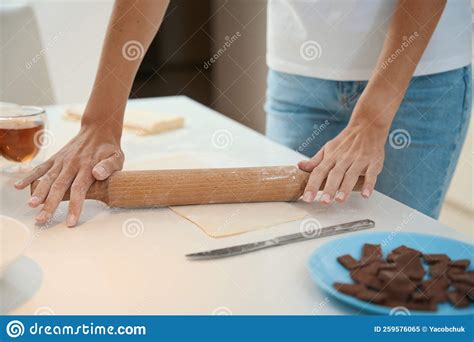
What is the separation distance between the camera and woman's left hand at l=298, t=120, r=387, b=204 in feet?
3.65

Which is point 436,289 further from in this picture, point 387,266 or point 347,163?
point 347,163

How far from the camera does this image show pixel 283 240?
0.96m

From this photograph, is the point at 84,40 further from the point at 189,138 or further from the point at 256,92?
the point at 189,138

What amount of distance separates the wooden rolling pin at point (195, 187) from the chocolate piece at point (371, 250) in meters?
0.25

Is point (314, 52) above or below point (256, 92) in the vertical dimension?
above

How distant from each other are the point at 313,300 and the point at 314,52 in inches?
32.6

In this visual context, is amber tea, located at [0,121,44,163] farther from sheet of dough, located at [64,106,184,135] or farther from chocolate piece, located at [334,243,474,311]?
chocolate piece, located at [334,243,474,311]

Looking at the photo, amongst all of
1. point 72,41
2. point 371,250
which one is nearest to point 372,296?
point 371,250

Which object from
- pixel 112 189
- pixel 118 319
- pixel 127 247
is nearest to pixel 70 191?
pixel 112 189

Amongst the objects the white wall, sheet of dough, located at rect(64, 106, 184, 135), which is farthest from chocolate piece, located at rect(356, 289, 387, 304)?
the white wall

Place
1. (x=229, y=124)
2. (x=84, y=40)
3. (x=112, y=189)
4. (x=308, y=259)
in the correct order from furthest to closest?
(x=84, y=40) → (x=229, y=124) → (x=112, y=189) → (x=308, y=259)

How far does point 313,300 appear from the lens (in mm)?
804

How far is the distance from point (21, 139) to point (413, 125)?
2.66 feet

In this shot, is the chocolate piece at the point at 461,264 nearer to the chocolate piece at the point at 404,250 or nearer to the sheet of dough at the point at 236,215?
the chocolate piece at the point at 404,250
